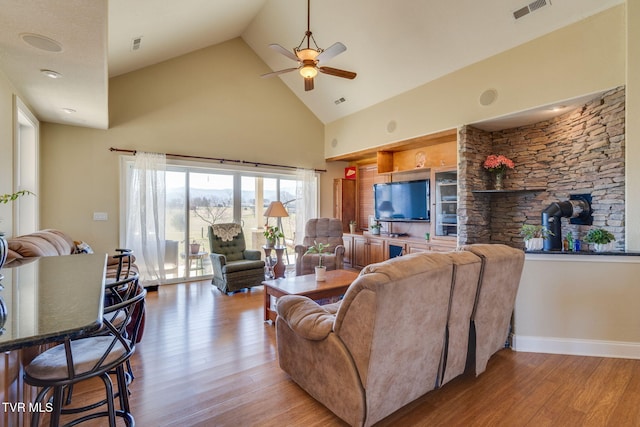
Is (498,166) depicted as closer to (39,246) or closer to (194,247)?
(194,247)

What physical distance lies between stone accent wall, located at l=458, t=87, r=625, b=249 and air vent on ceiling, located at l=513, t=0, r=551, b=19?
1.21 m

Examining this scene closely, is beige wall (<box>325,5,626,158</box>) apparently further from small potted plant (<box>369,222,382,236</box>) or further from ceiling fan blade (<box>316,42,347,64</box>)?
ceiling fan blade (<box>316,42,347,64</box>)

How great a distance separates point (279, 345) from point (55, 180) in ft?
14.6

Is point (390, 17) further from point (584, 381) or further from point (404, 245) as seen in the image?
point (584, 381)

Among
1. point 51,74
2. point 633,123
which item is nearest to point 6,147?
point 51,74

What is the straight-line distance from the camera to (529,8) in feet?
10.7

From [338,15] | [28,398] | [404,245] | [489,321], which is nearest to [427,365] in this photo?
[489,321]

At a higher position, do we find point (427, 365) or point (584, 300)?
point (584, 300)

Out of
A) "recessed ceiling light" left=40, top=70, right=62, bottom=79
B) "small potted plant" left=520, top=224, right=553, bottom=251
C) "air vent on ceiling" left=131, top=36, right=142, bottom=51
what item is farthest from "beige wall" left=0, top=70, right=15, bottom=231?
"small potted plant" left=520, top=224, right=553, bottom=251

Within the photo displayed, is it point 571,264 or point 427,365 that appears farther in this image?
point 571,264

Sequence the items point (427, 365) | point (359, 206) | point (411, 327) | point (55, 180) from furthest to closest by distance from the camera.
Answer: point (359, 206) → point (55, 180) → point (427, 365) → point (411, 327)

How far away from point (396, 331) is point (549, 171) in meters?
3.91

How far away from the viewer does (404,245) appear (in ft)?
17.5

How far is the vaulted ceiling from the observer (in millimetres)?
2174
